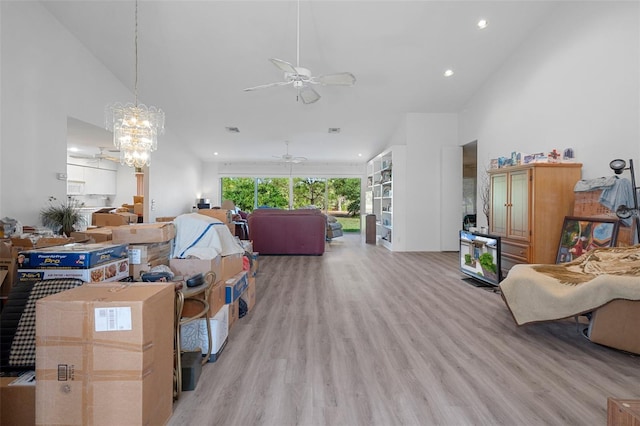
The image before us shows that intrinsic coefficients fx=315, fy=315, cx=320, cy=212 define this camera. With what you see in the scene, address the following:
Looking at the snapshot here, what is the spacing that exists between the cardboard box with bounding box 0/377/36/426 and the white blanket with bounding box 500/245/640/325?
3347 mm

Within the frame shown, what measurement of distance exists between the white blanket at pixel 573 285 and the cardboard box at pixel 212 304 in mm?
2564

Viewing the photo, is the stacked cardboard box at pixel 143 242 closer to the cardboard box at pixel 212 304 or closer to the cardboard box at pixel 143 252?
the cardboard box at pixel 143 252

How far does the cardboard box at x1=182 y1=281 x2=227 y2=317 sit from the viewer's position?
231 cm

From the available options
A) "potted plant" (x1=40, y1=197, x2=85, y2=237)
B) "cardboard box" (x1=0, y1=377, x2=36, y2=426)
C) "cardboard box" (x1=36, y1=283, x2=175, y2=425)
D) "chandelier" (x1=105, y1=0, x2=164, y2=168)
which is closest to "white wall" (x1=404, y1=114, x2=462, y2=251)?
"chandelier" (x1=105, y1=0, x2=164, y2=168)

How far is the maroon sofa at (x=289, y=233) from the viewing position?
675 cm

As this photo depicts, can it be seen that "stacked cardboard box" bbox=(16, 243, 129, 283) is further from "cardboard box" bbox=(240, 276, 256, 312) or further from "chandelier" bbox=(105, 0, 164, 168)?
"chandelier" bbox=(105, 0, 164, 168)

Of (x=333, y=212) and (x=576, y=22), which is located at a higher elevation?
(x=576, y=22)

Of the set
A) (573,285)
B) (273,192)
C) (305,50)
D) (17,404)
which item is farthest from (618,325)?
(273,192)

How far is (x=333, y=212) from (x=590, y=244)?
9.51 m

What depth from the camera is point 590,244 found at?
11.6ft

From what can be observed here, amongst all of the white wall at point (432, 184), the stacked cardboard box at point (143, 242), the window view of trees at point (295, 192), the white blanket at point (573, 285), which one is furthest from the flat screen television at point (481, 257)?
the window view of trees at point (295, 192)

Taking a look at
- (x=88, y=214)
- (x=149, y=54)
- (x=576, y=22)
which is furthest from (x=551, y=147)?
(x=88, y=214)

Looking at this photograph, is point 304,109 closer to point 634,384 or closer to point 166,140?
point 166,140

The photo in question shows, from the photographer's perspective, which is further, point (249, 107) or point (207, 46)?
point (249, 107)
